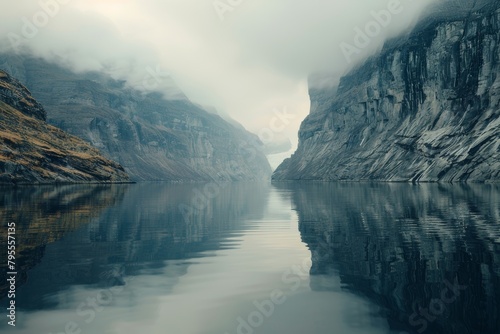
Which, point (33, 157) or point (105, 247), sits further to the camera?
point (33, 157)

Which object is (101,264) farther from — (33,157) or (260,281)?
(33,157)

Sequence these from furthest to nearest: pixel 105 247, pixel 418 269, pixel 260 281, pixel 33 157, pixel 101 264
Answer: pixel 33 157 < pixel 105 247 < pixel 101 264 < pixel 418 269 < pixel 260 281

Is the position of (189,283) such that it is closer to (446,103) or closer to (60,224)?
(60,224)

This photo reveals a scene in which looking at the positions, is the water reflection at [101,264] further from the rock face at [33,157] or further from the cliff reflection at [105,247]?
the rock face at [33,157]

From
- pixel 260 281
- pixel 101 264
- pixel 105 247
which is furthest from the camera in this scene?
pixel 105 247

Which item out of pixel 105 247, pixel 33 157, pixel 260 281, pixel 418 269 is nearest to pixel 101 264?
pixel 105 247

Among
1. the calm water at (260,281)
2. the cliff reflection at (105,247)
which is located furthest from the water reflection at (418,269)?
the cliff reflection at (105,247)

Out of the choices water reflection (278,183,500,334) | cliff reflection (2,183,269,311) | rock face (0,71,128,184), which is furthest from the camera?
rock face (0,71,128,184)

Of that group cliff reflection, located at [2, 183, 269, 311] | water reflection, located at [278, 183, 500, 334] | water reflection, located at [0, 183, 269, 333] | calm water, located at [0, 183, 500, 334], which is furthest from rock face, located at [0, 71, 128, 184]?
water reflection, located at [278, 183, 500, 334]

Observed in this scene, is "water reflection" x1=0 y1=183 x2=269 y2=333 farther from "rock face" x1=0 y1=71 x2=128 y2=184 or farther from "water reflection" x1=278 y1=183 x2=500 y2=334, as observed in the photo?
"rock face" x1=0 y1=71 x2=128 y2=184

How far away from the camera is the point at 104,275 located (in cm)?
1877

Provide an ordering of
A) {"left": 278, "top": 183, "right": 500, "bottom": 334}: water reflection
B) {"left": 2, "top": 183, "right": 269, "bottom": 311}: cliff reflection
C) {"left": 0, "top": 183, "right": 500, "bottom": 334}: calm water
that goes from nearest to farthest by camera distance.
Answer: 1. {"left": 0, "top": 183, "right": 500, "bottom": 334}: calm water
2. {"left": 278, "top": 183, "right": 500, "bottom": 334}: water reflection
3. {"left": 2, "top": 183, "right": 269, "bottom": 311}: cliff reflection

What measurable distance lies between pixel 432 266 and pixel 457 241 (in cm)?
788

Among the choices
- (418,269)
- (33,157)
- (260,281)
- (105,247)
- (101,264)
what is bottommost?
(260,281)
